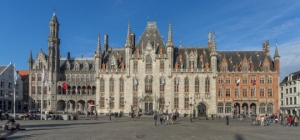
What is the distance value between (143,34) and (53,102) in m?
30.5

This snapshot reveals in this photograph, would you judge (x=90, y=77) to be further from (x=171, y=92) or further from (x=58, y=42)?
(x=171, y=92)

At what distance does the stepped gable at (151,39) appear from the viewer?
8038 centimetres

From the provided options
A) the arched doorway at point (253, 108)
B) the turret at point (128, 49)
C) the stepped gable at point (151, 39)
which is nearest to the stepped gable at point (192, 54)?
the stepped gable at point (151, 39)

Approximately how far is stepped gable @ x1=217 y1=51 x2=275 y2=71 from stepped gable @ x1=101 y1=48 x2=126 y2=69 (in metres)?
25.3

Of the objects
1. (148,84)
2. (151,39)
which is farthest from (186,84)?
(151,39)

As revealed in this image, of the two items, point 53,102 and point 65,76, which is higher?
point 65,76

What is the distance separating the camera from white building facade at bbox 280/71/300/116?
83.9 meters

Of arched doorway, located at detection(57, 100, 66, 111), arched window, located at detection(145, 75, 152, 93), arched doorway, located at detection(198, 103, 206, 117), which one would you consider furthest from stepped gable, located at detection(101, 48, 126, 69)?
arched doorway, located at detection(198, 103, 206, 117)

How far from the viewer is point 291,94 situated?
88.1 meters

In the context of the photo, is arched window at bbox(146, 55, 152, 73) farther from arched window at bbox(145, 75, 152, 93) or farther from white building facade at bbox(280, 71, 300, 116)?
white building facade at bbox(280, 71, 300, 116)

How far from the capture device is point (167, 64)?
78.7 m

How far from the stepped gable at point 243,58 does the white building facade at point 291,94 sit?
12.2 meters

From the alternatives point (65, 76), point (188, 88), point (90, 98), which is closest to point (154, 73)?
point (188, 88)

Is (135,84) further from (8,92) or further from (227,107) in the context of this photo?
(8,92)
